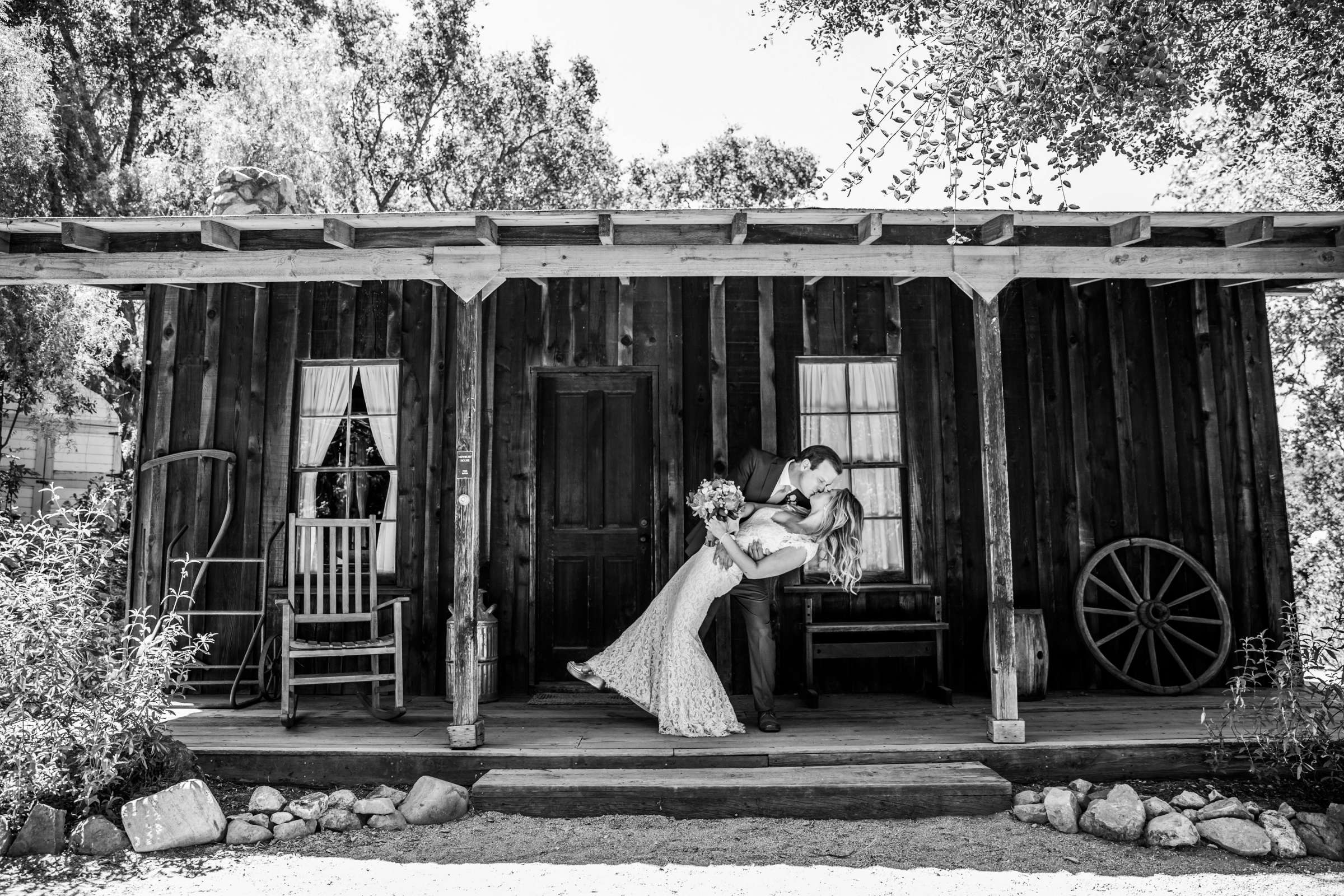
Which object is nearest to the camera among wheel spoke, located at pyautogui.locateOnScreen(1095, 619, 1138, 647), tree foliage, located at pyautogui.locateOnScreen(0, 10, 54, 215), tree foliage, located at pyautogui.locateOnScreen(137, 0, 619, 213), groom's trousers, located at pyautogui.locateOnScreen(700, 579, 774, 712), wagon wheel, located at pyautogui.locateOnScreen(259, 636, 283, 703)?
groom's trousers, located at pyautogui.locateOnScreen(700, 579, 774, 712)

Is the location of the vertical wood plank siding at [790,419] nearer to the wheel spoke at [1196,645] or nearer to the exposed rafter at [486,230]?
the wheel spoke at [1196,645]

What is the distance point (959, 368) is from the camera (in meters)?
6.16

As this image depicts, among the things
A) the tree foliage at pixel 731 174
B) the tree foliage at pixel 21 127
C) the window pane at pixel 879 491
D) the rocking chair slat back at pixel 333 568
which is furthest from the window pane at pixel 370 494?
the tree foliage at pixel 731 174

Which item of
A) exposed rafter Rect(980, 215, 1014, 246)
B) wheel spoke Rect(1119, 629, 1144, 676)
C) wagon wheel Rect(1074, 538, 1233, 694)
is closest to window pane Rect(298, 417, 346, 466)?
exposed rafter Rect(980, 215, 1014, 246)

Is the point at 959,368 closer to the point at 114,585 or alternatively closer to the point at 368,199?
the point at 114,585

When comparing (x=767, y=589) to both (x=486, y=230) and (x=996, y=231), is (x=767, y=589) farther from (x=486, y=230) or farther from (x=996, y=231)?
(x=486, y=230)

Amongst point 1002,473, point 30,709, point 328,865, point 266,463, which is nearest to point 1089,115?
point 1002,473

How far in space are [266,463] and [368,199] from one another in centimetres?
1234

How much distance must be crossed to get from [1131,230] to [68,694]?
531 centimetres

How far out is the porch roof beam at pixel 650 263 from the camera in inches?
188

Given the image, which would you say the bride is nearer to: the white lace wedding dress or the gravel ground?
the white lace wedding dress

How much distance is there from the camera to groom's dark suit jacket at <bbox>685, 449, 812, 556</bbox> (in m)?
5.37

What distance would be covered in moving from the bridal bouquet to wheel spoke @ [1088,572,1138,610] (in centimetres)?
256

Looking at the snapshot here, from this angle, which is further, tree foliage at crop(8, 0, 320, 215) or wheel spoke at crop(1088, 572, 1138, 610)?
tree foliage at crop(8, 0, 320, 215)
